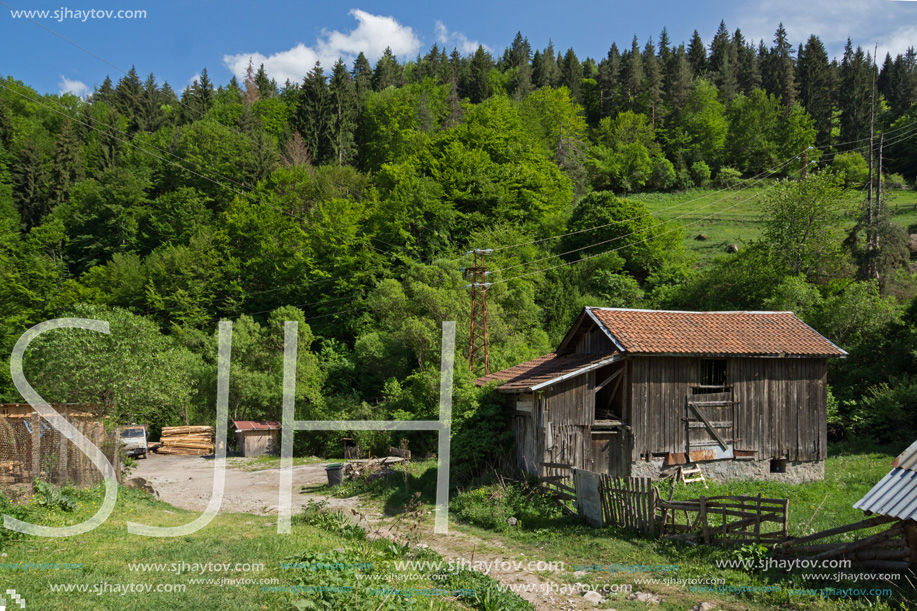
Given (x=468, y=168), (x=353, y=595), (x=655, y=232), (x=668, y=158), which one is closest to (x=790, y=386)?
Result: (x=353, y=595)

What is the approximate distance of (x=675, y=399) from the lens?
1953 centimetres

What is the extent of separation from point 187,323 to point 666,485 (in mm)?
38856

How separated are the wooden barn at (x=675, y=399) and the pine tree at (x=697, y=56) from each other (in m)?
87.1

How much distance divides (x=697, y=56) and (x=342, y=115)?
63660 millimetres

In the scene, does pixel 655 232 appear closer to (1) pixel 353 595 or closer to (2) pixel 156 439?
(2) pixel 156 439

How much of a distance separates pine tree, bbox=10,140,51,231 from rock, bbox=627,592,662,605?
64014mm

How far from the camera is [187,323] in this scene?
45.5 m

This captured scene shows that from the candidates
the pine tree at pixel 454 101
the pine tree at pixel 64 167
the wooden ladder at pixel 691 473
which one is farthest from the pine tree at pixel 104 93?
the wooden ladder at pixel 691 473

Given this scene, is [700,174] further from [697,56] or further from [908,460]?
[908,460]

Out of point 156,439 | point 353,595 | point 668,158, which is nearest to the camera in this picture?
point 353,595

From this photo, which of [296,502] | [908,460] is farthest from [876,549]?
[296,502]

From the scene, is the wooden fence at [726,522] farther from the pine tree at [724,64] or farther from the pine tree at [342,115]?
the pine tree at [724,64]

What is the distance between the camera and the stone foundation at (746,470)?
62.7 feet

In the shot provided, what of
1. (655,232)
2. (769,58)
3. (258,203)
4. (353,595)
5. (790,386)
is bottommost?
(353,595)
